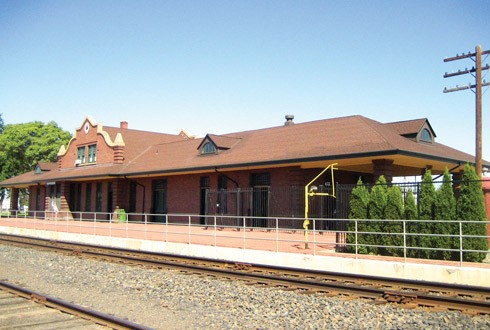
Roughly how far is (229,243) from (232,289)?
7720mm

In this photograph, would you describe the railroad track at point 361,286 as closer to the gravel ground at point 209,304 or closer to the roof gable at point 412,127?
the gravel ground at point 209,304

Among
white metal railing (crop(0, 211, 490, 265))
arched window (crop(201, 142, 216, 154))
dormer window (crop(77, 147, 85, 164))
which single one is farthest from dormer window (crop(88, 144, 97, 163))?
arched window (crop(201, 142, 216, 154))

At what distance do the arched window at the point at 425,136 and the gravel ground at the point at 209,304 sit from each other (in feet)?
54.7

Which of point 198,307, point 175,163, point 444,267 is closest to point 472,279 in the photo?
point 444,267

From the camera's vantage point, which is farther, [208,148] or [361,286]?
[208,148]

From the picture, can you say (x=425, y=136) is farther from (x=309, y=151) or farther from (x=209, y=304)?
(x=209, y=304)

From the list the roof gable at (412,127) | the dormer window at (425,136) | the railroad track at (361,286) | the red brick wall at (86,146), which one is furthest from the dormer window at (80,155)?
the dormer window at (425,136)

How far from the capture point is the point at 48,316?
8297 mm

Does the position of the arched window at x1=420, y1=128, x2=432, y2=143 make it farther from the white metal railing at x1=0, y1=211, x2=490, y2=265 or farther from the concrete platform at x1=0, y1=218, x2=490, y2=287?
the concrete platform at x1=0, y1=218, x2=490, y2=287

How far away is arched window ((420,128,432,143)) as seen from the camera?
25.3 metres

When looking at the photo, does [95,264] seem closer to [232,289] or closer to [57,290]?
[57,290]

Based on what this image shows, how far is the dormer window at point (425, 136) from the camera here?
25.2 m

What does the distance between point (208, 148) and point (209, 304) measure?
20.6m

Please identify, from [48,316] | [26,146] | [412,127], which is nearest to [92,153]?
[412,127]
